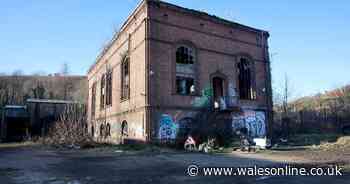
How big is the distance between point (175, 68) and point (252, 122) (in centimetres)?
774

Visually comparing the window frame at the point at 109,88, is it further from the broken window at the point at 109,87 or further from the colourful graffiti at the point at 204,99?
the colourful graffiti at the point at 204,99

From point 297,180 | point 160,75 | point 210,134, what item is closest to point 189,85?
point 160,75

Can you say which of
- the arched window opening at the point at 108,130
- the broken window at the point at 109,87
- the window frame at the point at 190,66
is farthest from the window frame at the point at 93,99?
the window frame at the point at 190,66

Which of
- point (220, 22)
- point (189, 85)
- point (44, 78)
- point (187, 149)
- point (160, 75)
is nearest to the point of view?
point (187, 149)

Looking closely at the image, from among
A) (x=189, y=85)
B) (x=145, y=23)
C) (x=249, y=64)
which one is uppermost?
(x=145, y=23)

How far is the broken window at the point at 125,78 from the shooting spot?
24562 millimetres

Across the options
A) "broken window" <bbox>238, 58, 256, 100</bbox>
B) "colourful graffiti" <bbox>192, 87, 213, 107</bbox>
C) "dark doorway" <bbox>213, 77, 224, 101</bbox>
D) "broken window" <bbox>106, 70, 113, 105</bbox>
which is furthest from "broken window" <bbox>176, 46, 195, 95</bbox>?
"broken window" <bbox>106, 70, 113, 105</bbox>

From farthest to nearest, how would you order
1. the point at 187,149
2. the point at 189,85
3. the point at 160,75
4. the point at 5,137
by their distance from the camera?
the point at 5,137 → the point at 189,85 → the point at 160,75 → the point at 187,149

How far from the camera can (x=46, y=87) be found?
76875 millimetres

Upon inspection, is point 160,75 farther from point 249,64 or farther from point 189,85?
point 249,64

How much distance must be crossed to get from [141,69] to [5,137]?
24.9m

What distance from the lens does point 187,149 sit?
1920 centimetres

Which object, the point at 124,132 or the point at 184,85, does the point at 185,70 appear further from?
the point at 124,132

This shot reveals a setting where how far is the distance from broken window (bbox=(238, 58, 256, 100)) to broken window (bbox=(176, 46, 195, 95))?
4860mm
